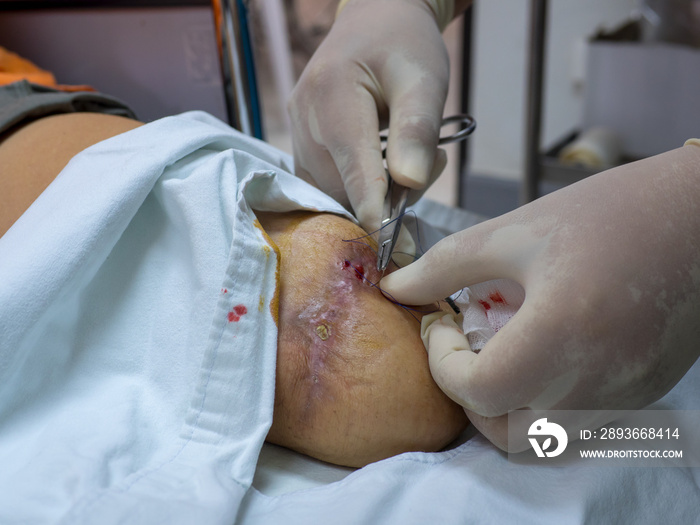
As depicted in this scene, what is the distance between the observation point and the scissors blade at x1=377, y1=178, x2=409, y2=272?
2.15 ft

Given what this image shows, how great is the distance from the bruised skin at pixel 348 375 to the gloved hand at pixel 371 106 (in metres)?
0.12

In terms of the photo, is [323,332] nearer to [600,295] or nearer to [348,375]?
[348,375]

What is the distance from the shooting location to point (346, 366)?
23.9 inches

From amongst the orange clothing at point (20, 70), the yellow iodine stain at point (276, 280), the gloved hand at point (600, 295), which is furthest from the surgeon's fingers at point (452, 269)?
the orange clothing at point (20, 70)

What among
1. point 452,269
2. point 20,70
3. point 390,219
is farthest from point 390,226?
point 20,70

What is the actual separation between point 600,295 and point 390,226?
26cm

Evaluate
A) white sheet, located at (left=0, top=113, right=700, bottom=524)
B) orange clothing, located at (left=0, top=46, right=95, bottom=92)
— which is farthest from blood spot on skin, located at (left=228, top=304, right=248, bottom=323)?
orange clothing, located at (left=0, top=46, right=95, bottom=92)

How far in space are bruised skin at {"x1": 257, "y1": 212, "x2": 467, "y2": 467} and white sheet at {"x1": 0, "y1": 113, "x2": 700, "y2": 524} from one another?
29mm

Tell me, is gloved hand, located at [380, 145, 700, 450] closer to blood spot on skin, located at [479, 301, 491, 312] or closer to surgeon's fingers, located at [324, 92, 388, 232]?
blood spot on skin, located at [479, 301, 491, 312]

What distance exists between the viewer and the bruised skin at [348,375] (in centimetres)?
60

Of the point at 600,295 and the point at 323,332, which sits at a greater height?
the point at 600,295

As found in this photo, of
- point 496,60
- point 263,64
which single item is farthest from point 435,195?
point 263,64

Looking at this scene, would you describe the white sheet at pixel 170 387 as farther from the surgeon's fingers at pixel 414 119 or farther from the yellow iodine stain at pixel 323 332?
the surgeon's fingers at pixel 414 119

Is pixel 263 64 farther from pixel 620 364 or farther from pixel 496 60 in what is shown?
pixel 620 364
